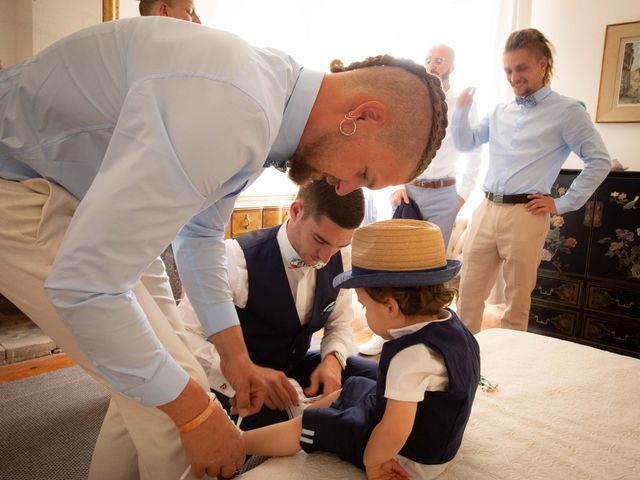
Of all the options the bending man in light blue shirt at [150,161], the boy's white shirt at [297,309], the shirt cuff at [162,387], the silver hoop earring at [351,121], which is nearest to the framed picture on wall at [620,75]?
the boy's white shirt at [297,309]

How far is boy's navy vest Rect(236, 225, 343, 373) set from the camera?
1.59 metres

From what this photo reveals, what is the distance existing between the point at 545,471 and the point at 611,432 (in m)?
0.30

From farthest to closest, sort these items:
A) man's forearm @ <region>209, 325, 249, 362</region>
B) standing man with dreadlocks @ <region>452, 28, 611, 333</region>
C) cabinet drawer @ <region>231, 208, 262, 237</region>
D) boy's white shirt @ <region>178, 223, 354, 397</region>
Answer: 1. cabinet drawer @ <region>231, 208, 262, 237</region>
2. standing man with dreadlocks @ <region>452, 28, 611, 333</region>
3. boy's white shirt @ <region>178, 223, 354, 397</region>
4. man's forearm @ <region>209, 325, 249, 362</region>

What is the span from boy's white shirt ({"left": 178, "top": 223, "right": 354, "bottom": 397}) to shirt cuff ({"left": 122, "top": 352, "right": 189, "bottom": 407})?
2.24 ft

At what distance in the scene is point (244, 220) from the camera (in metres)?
3.64

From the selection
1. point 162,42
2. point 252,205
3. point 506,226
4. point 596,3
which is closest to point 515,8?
point 596,3

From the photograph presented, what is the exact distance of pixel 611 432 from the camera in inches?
49.0

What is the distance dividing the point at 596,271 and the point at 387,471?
2.75 meters

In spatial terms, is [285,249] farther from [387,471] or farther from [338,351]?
[387,471]

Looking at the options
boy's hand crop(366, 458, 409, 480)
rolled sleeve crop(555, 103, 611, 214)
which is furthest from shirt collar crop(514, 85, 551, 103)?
boy's hand crop(366, 458, 409, 480)


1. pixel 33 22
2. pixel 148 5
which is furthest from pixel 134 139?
pixel 33 22

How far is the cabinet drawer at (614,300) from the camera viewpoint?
10.1 feet

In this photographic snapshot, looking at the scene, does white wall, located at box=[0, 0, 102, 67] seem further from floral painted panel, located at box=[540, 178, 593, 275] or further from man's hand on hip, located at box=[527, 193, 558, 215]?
floral painted panel, located at box=[540, 178, 593, 275]

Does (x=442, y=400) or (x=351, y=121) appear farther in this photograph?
(x=442, y=400)
